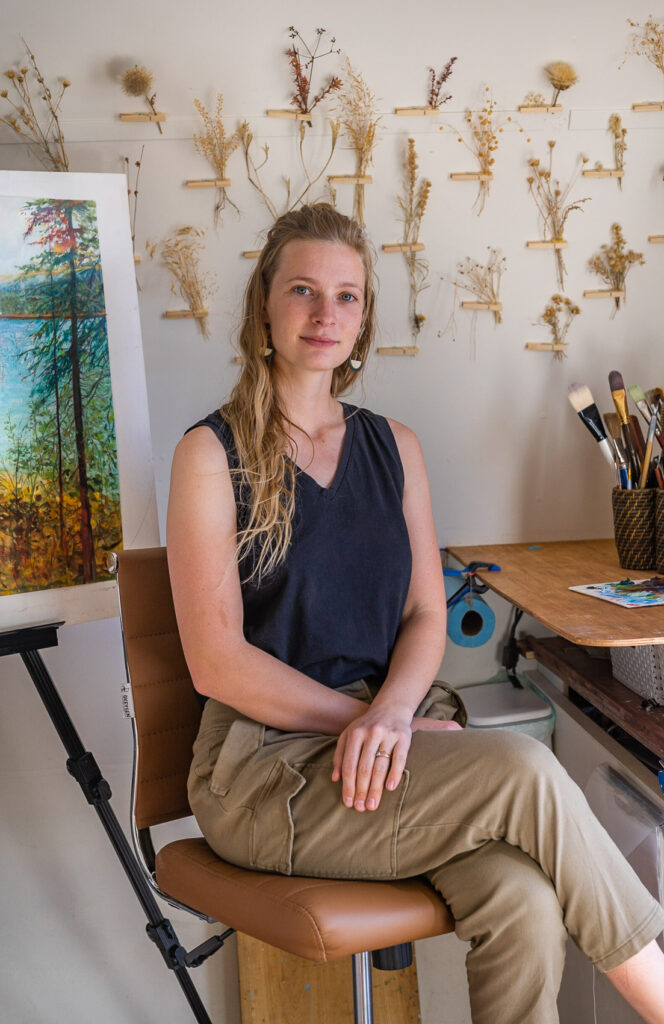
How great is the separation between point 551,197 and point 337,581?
1.03 metres

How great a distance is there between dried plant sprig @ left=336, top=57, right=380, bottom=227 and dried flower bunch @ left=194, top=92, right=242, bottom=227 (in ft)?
0.73

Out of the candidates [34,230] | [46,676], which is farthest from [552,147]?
[46,676]

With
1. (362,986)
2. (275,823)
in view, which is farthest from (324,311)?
(362,986)

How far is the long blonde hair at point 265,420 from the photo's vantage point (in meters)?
1.34

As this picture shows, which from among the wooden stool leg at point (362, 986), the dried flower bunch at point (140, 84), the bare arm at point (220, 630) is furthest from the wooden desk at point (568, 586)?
the dried flower bunch at point (140, 84)

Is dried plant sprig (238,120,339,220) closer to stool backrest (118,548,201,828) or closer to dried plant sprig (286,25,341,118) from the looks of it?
dried plant sprig (286,25,341,118)

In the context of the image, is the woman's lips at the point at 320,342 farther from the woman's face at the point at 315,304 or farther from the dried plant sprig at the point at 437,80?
the dried plant sprig at the point at 437,80

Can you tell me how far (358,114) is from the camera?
5.98ft

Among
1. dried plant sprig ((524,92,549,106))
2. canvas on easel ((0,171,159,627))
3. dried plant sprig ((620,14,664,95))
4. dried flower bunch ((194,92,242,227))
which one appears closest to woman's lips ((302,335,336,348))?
canvas on easel ((0,171,159,627))

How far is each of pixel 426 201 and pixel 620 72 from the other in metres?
0.50

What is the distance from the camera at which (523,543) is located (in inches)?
78.2

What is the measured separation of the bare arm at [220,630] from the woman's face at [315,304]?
0.25 metres

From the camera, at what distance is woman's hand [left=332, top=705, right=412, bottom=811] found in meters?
1.10

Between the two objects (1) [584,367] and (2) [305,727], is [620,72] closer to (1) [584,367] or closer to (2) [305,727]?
(1) [584,367]
